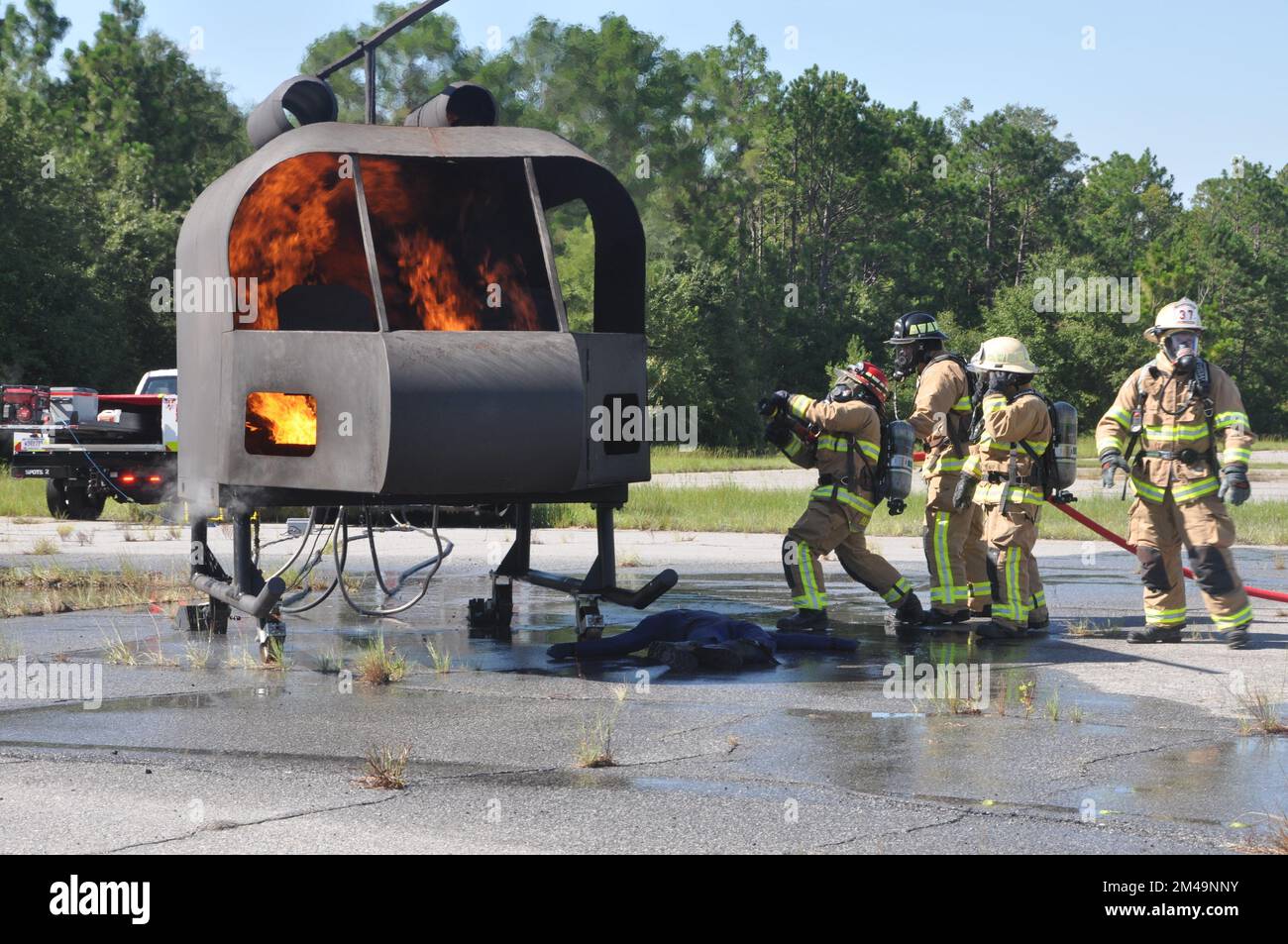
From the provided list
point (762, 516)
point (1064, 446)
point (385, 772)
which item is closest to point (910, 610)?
point (1064, 446)

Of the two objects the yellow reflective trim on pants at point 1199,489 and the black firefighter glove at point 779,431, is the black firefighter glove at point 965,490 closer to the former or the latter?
the black firefighter glove at point 779,431

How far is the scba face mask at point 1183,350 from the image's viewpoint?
1095 centimetres

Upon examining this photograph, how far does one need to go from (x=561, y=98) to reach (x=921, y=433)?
207 feet

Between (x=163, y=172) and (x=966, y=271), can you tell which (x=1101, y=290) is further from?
(x=163, y=172)

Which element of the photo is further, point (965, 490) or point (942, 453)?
point (942, 453)

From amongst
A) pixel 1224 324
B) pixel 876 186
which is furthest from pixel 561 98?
pixel 1224 324

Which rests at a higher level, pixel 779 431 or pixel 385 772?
pixel 779 431

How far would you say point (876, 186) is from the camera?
68.9 m

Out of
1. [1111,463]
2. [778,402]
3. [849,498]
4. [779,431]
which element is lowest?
[849,498]

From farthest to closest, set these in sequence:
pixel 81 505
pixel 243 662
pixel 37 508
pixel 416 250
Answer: pixel 37 508 < pixel 81 505 < pixel 416 250 < pixel 243 662

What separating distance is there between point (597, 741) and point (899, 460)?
4639 mm


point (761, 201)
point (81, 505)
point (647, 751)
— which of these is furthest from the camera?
point (761, 201)

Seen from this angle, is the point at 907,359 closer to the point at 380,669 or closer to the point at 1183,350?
the point at 1183,350

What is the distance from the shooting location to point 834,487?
1108cm
